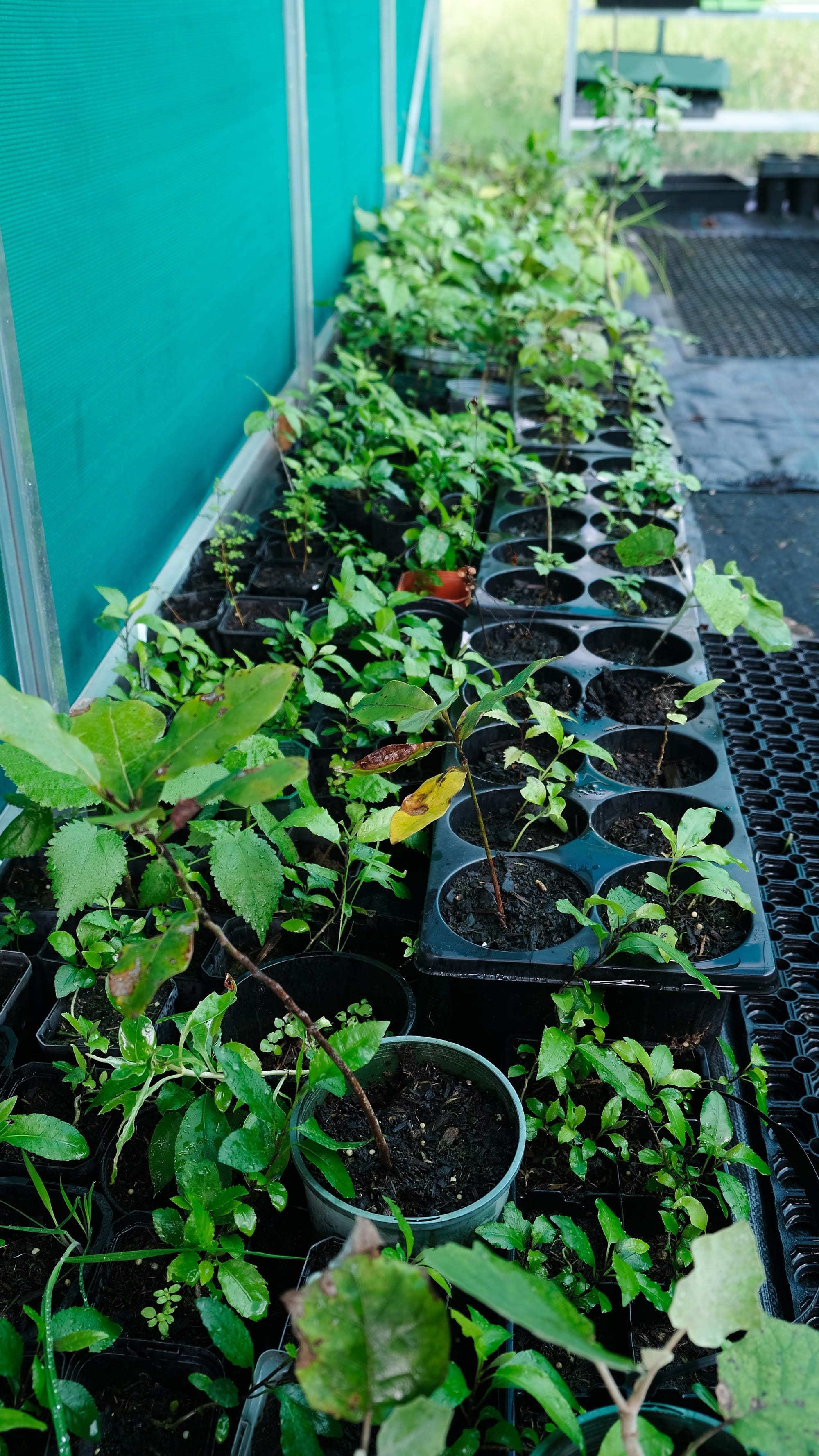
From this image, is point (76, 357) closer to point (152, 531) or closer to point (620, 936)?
point (152, 531)

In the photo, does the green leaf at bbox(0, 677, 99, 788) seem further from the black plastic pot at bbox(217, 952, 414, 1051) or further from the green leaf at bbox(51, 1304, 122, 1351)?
the black plastic pot at bbox(217, 952, 414, 1051)

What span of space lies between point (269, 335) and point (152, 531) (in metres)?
1.17

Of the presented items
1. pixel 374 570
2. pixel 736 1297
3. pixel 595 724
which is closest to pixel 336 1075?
pixel 736 1297

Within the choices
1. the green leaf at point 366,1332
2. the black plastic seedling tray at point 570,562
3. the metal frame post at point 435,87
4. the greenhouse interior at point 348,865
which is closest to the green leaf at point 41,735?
the greenhouse interior at point 348,865

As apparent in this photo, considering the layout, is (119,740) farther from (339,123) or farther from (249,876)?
(339,123)

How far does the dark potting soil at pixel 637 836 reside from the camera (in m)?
1.63

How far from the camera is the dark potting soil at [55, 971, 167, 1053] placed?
1401 mm

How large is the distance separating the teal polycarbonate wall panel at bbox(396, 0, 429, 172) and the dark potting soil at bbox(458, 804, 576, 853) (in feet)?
16.0

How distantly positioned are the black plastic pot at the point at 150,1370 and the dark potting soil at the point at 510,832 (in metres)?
0.79

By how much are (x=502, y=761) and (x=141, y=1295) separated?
996 mm

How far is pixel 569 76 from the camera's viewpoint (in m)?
6.49

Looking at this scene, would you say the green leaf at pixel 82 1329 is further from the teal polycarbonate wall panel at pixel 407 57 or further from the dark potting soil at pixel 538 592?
the teal polycarbonate wall panel at pixel 407 57

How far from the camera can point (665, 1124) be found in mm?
1279

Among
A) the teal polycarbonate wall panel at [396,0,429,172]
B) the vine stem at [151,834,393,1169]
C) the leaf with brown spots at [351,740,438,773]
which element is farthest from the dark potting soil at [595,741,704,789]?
the teal polycarbonate wall panel at [396,0,429,172]
